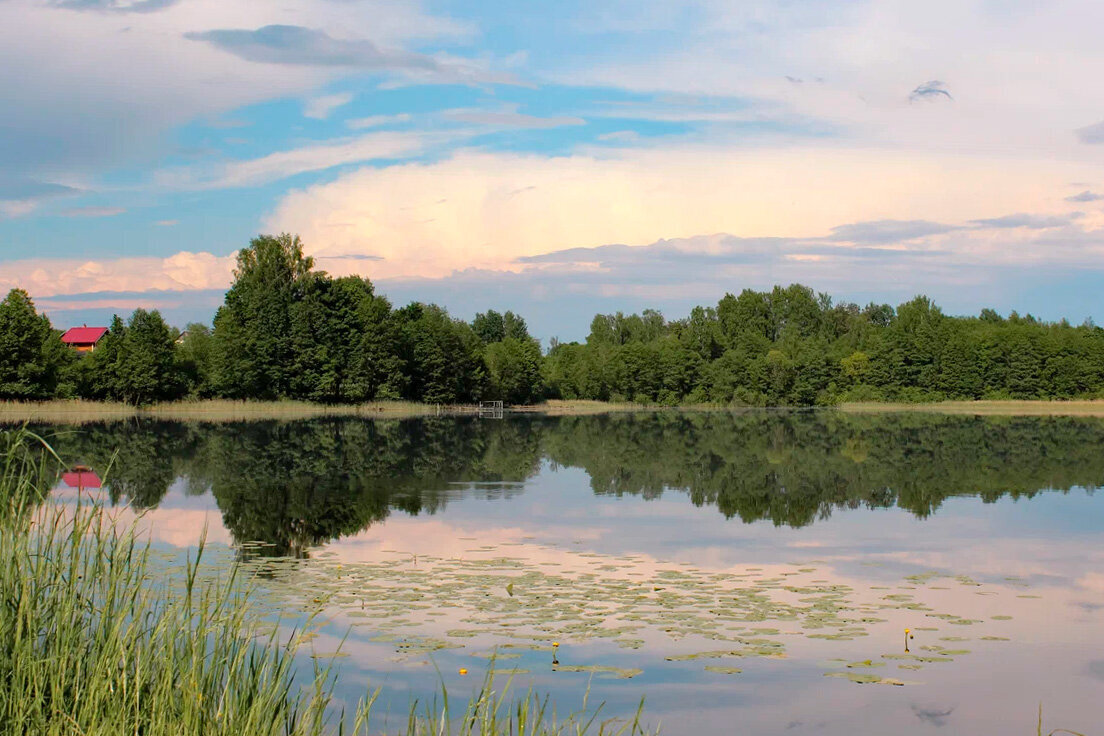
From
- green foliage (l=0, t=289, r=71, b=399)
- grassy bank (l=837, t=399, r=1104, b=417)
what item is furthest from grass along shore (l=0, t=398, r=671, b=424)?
grassy bank (l=837, t=399, r=1104, b=417)

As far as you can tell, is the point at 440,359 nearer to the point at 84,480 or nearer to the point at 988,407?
the point at 988,407

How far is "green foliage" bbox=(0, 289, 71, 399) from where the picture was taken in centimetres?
6338

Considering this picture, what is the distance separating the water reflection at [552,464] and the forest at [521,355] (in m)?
21.0

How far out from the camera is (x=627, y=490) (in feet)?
83.2

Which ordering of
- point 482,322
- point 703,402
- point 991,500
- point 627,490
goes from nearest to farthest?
point 991,500
point 627,490
point 703,402
point 482,322

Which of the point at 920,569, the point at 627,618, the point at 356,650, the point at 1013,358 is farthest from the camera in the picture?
the point at 1013,358

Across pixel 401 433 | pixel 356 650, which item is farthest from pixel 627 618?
pixel 401 433

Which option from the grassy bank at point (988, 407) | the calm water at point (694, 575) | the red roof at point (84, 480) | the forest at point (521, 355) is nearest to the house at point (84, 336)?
the forest at point (521, 355)

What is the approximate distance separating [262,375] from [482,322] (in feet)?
221

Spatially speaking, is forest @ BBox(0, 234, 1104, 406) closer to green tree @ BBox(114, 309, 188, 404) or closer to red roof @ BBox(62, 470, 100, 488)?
green tree @ BBox(114, 309, 188, 404)

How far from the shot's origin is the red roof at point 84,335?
12681 cm

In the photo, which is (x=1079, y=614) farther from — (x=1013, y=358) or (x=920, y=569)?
(x=1013, y=358)

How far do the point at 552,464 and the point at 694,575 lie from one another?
18636mm

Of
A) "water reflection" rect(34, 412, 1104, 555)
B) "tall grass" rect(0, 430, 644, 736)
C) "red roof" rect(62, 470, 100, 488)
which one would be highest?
"tall grass" rect(0, 430, 644, 736)
